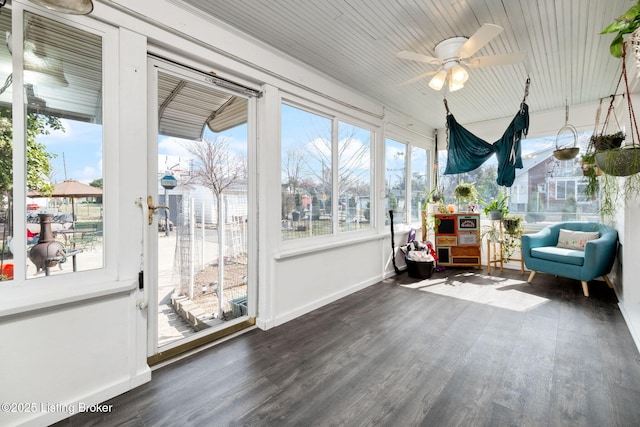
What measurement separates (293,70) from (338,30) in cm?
63

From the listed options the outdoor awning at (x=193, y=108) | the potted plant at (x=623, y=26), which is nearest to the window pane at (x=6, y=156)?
the outdoor awning at (x=193, y=108)

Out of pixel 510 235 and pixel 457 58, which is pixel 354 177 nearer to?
pixel 457 58

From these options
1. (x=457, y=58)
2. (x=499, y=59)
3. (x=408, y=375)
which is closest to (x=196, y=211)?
(x=408, y=375)

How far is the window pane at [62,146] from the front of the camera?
1563mm

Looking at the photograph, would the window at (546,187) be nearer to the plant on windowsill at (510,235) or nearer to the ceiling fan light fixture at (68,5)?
the plant on windowsill at (510,235)

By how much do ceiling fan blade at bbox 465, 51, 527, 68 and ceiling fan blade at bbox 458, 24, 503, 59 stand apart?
0.43ft

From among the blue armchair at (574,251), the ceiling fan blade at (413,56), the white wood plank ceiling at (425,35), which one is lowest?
the blue armchair at (574,251)

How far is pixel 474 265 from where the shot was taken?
4867 millimetres

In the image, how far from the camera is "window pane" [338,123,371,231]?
365cm

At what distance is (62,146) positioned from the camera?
1663 millimetres

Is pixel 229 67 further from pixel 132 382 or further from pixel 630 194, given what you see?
pixel 630 194

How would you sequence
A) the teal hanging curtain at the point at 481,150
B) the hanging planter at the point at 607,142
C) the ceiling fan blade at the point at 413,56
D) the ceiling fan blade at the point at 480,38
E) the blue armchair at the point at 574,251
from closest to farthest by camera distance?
the ceiling fan blade at the point at 480,38, the ceiling fan blade at the point at 413,56, the hanging planter at the point at 607,142, the blue armchair at the point at 574,251, the teal hanging curtain at the point at 481,150

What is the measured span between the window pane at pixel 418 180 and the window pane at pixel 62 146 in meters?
4.70

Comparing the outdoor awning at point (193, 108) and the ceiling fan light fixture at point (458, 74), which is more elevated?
the ceiling fan light fixture at point (458, 74)
